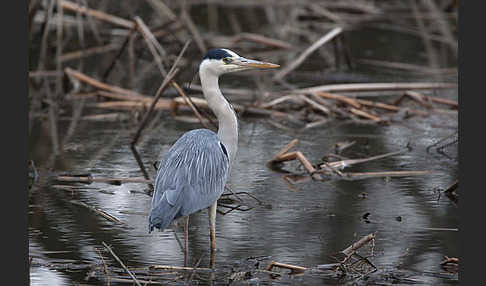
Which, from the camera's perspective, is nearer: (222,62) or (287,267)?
(287,267)

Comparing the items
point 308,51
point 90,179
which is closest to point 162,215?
point 90,179

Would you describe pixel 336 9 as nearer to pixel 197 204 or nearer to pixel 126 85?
pixel 126 85

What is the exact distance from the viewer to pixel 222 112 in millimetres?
6492

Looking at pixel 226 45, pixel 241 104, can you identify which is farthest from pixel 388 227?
pixel 226 45

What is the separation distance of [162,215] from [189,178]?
45 centimetres

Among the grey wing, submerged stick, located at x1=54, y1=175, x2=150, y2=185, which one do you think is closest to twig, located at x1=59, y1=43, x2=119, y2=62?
submerged stick, located at x1=54, y1=175, x2=150, y2=185

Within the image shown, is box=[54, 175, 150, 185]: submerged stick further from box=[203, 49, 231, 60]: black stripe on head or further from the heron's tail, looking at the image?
the heron's tail

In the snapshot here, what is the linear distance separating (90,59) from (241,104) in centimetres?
431

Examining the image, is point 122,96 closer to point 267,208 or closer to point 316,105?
point 316,105

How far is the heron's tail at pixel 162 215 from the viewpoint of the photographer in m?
5.72

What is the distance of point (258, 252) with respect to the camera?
20.7ft

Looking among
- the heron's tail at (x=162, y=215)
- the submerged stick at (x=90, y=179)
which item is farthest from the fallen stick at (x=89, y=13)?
the heron's tail at (x=162, y=215)

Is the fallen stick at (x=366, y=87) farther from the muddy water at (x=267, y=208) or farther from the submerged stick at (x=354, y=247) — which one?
the submerged stick at (x=354, y=247)

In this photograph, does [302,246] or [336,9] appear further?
[336,9]
